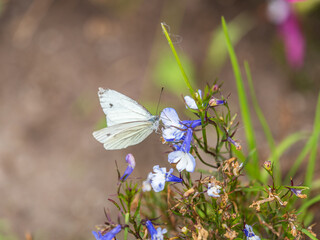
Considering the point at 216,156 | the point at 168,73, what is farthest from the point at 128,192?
the point at 168,73

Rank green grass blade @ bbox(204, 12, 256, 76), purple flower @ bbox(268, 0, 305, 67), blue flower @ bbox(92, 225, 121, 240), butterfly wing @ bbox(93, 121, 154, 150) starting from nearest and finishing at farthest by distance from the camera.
Result: blue flower @ bbox(92, 225, 121, 240) < butterfly wing @ bbox(93, 121, 154, 150) < purple flower @ bbox(268, 0, 305, 67) < green grass blade @ bbox(204, 12, 256, 76)

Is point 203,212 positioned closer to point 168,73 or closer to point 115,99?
point 115,99

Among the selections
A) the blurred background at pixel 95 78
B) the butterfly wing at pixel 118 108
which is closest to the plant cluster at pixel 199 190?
the butterfly wing at pixel 118 108

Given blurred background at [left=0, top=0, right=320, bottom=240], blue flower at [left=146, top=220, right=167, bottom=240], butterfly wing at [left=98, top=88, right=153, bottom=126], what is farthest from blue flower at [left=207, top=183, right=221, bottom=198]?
blurred background at [left=0, top=0, right=320, bottom=240]

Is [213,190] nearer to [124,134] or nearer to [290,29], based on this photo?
[124,134]

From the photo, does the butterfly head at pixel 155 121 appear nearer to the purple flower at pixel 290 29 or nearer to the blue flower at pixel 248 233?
the blue flower at pixel 248 233

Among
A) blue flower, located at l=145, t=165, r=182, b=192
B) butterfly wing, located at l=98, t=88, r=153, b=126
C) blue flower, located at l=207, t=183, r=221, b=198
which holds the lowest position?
blue flower, located at l=207, t=183, r=221, b=198

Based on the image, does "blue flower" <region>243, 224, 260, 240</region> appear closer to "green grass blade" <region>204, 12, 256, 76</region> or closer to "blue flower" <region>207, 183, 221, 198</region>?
"blue flower" <region>207, 183, 221, 198</region>
